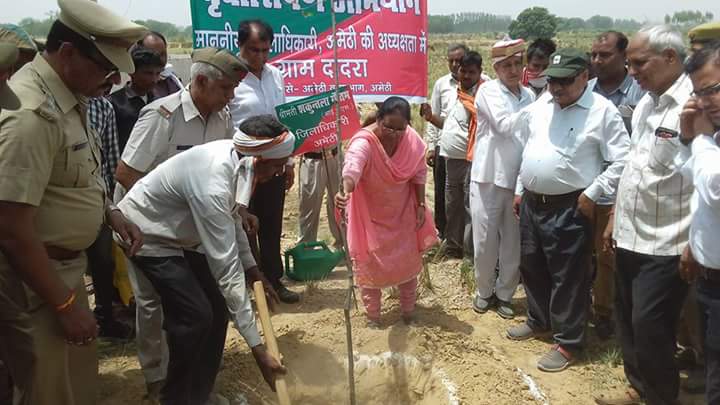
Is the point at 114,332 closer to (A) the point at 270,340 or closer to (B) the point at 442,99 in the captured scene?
(A) the point at 270,340

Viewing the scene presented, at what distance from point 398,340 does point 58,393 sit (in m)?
2.24

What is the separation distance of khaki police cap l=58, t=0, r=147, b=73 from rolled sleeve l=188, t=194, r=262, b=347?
0.65 metres

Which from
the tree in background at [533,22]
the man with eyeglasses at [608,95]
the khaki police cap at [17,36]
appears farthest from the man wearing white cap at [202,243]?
the tree in background at [533,22]

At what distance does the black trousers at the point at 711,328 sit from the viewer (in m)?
2.50

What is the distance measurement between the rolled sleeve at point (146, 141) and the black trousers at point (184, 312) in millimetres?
616

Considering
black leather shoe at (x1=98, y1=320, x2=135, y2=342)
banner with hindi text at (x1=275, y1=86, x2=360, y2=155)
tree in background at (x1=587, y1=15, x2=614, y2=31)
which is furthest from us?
tree in background at (x1=587, y1=15, x2=614, y2=31)

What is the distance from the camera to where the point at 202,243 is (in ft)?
8.56

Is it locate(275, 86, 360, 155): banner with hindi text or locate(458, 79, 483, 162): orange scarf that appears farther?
locate(458, 79, 483, 162): orange scarf

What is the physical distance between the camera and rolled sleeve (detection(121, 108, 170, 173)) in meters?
3.20

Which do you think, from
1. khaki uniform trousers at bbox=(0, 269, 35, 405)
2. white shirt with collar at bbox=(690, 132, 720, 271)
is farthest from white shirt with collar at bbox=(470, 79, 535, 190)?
khaki uniform trousers at bbox=(0, 269, 35, 405)

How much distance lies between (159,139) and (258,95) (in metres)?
1.28

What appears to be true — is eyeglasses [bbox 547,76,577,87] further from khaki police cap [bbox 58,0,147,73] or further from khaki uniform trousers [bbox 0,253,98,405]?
khaki uniform trousers [bbox 0,253,98,405]

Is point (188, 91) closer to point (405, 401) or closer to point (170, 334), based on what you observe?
point (170, 334)

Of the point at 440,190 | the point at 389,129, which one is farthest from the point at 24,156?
the point at 440,190
